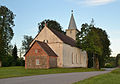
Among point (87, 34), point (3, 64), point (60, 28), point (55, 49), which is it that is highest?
point (60, 28)

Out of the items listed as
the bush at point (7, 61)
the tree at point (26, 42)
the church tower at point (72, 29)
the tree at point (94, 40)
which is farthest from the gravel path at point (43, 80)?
the tree at point (26, 42)

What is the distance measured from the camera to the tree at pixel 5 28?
1907 inches

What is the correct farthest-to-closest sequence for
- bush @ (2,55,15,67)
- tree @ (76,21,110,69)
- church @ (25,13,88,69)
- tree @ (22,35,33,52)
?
tree @ (22,35,33,52), bush @ (2,55,15,67), tree @ (76,21,110,69), church @ (25,13,88,69)

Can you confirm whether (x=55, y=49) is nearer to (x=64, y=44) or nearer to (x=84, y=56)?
(x=64, y=44)

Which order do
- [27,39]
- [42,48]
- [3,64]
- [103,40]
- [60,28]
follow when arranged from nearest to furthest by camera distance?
[42,48] → [103,40] → [3,64] → [60,28] → [27,39]

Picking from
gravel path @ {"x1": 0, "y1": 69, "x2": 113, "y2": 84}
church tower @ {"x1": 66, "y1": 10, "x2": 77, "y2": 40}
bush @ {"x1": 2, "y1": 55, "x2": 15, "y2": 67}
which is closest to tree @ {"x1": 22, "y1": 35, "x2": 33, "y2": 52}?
bush @ {"x1": 2, "y1": 55, "x2": 15, "y2": 67}

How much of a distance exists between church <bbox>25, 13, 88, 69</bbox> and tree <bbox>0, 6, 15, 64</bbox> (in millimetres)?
9542

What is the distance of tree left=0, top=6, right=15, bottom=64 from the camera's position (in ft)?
159

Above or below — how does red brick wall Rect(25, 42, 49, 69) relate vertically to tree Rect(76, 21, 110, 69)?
below

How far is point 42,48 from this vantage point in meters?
37.4

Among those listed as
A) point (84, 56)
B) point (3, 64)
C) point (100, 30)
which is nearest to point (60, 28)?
point (84, 56)

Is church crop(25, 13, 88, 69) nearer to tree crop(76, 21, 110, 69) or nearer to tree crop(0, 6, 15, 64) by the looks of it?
tree crop(76, 21, 110, 69)

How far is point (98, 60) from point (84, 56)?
828cm

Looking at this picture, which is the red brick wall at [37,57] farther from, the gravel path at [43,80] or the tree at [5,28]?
the gravel path at [43,80]
